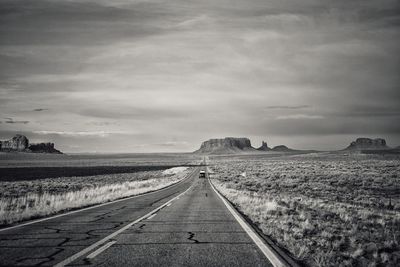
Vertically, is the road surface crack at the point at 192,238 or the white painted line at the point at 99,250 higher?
the white painted line at the point at 99,250

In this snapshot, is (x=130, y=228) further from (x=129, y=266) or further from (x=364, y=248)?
(x=364, y=248)

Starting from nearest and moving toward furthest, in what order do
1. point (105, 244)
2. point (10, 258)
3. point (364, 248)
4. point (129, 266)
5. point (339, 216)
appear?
point (129, 266) → point (10, 258) → point (105, 244) → point (364, 248) → point (339, 216)

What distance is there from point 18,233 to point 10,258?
107 inches

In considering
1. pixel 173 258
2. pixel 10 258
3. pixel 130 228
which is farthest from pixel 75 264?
pixel 130 228

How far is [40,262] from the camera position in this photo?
18.0 feet

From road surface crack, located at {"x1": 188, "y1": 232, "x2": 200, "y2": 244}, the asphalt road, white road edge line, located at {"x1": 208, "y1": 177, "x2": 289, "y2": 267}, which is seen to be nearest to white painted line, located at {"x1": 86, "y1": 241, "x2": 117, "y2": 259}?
the asphalt road

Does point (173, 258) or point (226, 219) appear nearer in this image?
point (173, 258)

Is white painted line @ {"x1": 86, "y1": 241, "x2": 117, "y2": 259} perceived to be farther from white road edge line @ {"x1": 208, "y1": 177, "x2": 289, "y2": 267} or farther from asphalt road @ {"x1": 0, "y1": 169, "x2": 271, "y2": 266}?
white road edge line @ {"x1": 208, "y1": 177, "x2": 289, "y2": 267}

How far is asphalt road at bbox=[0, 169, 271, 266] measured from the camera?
18.6ft

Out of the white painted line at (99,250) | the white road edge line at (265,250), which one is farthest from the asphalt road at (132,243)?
the white road edge line at (265,250)

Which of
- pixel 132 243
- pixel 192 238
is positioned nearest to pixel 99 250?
pixel 132 243

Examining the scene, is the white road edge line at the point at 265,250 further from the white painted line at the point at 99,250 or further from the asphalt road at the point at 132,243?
the white painted line at the point at 99,250

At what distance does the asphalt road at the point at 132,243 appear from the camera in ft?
18.6

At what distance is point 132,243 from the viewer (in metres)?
7.10
